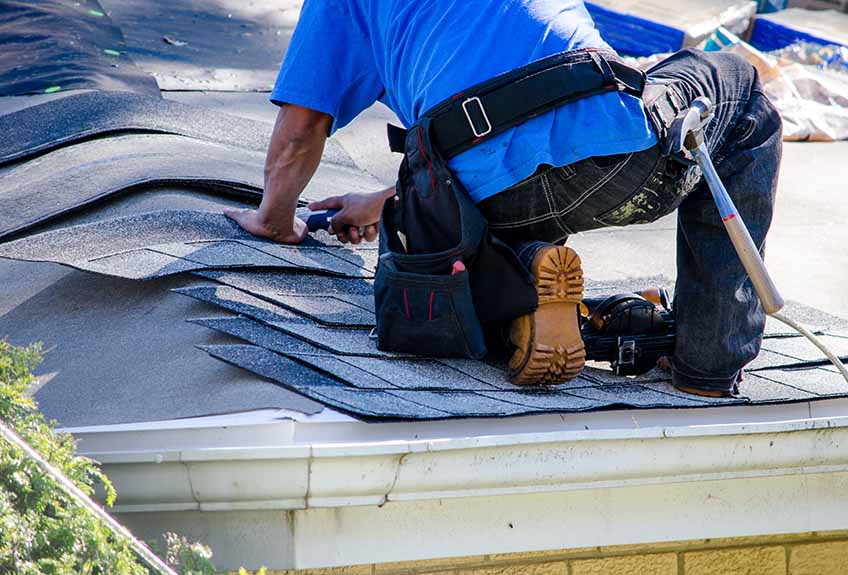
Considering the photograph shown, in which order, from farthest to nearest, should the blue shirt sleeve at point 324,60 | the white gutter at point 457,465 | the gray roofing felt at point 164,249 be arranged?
the blue shirt sleeve at point 324,60
the gray roofing felt at point 164,249
the white gutter at point 457,465

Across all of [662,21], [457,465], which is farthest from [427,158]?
[662,21]

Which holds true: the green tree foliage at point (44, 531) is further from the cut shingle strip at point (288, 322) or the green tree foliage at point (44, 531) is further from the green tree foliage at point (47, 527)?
the cut shingle strip at point (288, 322)

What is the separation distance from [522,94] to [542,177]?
0.69 ft

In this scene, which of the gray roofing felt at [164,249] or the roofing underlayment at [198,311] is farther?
the gray roofing felt at [164,249]

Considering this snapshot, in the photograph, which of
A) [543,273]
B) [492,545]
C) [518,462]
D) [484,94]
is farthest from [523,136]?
[492,545]

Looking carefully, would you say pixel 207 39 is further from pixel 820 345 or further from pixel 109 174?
pixel 820 345

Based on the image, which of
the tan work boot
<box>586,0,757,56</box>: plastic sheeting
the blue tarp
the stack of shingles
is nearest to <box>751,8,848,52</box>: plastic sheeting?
<box>586,0,757,56</box>: plastic sheeting

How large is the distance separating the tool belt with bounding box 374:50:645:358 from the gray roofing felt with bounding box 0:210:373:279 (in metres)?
0.47

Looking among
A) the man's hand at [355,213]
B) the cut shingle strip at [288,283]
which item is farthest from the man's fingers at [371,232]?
the cut shingle strip at [288,283]

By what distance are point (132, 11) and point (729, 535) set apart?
568 cm

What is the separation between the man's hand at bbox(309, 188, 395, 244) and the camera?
133 inches

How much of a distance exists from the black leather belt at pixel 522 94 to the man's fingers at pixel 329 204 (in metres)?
0.90

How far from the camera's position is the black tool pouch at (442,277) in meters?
2.54

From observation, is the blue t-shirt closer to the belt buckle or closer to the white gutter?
the belt buckle
